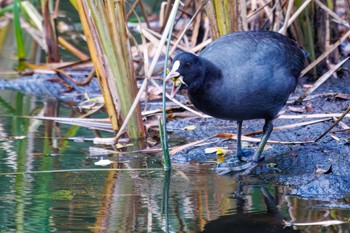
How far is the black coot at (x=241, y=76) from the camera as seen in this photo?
419cm

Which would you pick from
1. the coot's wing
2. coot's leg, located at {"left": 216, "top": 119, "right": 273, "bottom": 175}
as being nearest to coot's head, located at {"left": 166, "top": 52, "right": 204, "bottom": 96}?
the coot's wing

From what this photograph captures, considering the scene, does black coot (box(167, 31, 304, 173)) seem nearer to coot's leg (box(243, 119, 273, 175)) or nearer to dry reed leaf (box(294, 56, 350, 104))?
coot's leg (box(243, 119, 273, 175))

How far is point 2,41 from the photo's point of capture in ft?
28.9

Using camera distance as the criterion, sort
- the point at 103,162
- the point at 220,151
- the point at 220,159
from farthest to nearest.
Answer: the point at 220,151 < the point at 220,159 < the point at 103,162

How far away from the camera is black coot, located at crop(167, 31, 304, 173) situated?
13.7 ft

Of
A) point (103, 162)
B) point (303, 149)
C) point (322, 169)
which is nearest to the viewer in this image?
point (322, 169)

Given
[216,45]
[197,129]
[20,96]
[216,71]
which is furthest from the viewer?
[20,96]

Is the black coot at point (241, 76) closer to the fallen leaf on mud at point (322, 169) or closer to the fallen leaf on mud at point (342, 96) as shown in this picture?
the fallen leaf on mud at point (322, 169)

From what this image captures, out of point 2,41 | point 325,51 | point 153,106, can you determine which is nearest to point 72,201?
point 153,106

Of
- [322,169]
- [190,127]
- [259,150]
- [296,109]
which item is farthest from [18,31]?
[322,169]

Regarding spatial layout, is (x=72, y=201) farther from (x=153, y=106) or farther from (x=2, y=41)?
(x=2, y=41)

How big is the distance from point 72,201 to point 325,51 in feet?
10.2

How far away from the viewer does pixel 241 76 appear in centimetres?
438

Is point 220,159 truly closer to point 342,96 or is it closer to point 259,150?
point 259,150
